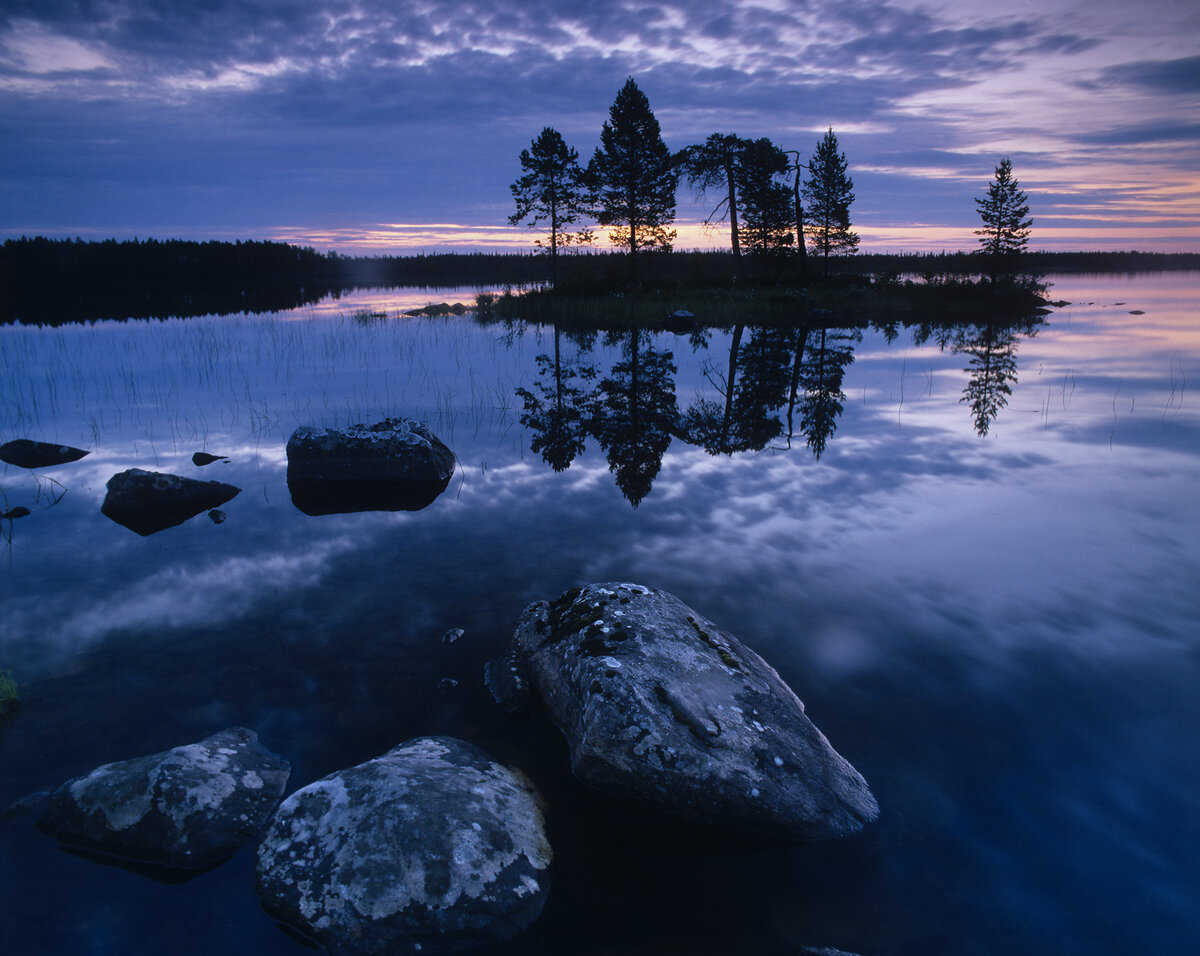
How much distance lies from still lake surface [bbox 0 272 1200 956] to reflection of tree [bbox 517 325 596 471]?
30 centimetres

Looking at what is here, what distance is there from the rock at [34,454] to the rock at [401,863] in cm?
1138

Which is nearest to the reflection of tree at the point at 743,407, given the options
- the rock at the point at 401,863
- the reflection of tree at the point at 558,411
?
the reflection of tree at the point at 558,411

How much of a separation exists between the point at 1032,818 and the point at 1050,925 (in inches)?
27.1

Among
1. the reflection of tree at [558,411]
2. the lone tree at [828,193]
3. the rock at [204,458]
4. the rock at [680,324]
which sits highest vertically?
the lone tree at [828,193]

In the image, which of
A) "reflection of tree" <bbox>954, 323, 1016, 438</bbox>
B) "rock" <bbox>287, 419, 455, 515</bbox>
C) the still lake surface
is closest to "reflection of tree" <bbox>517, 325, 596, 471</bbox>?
the still lake surface

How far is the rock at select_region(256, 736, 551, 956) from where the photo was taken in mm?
2938

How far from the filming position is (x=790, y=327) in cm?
2981

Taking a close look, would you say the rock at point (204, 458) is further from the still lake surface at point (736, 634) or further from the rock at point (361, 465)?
the rock at point (361, 465)

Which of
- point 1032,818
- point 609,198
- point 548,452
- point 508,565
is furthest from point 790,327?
point 1032,818

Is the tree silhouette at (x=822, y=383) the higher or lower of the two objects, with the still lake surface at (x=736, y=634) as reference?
higher

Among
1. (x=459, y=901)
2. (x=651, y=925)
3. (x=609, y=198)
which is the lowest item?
(x=651, y=925)

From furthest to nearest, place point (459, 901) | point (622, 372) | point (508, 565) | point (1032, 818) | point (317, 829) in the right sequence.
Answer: point (622, 372)
point (508, 565)
point (1032, 818)
point (317, 829)
point (459, 901)

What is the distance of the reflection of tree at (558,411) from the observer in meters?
11.6

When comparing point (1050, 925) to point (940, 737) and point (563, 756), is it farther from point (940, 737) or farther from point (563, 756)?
point (563, 756)
